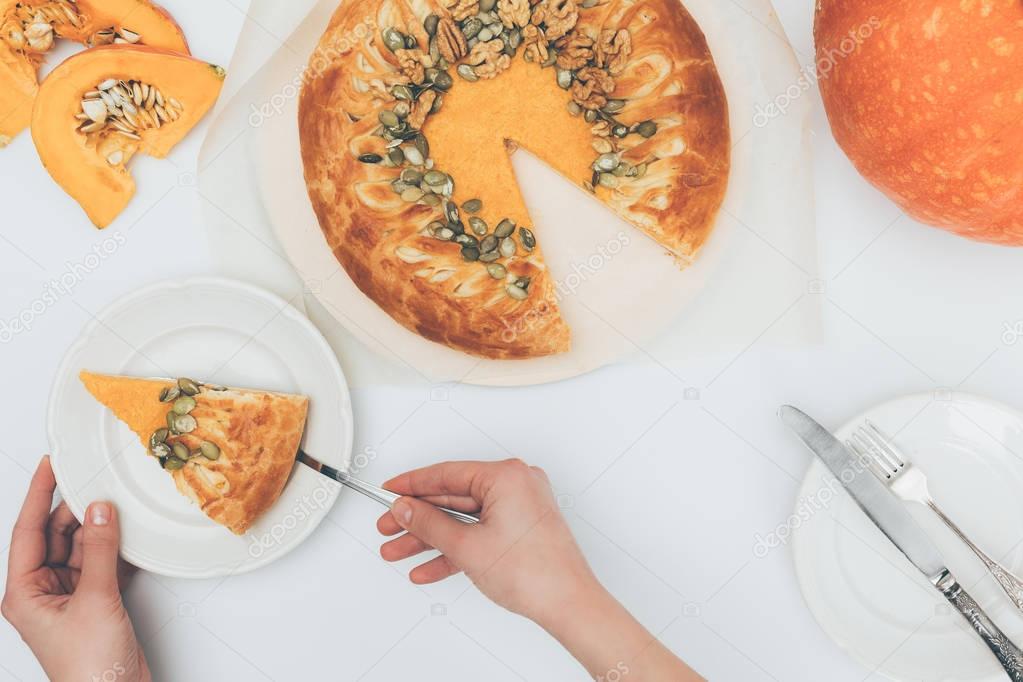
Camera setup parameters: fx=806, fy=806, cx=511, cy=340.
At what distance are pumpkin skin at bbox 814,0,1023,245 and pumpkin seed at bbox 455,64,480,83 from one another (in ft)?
1.75

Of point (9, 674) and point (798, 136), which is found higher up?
point (798, 136)

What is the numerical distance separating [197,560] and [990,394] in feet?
4.65

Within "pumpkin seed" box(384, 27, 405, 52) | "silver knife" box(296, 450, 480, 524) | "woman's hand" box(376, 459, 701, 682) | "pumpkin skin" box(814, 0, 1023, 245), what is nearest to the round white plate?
"silver knife" box(296, 450, 480, 524)

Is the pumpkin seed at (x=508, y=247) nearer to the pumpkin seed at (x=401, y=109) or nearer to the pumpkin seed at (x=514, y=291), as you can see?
the pumpkin seed at (x=514, y=291)

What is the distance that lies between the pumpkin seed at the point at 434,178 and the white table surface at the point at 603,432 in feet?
1.20

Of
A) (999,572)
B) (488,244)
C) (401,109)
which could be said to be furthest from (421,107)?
(999,572)

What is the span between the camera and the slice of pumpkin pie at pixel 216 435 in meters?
1.32

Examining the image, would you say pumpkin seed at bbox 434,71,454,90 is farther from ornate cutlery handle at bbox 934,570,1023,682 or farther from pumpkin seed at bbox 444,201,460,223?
ornate cutlery handle at bbox 934,570,1023,682

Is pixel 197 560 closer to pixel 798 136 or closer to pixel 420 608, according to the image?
pixel 420 608

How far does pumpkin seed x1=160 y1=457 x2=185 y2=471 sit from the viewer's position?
1307 mm

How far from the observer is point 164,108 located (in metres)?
1.38

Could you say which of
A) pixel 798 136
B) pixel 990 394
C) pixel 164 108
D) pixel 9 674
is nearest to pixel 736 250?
pixel 798 136

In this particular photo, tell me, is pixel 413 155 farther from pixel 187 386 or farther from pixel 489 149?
pixel 187 386

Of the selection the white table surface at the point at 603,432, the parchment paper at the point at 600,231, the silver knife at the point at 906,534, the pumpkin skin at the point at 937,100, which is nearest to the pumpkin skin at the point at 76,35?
the white table surface at the point at 603,432
